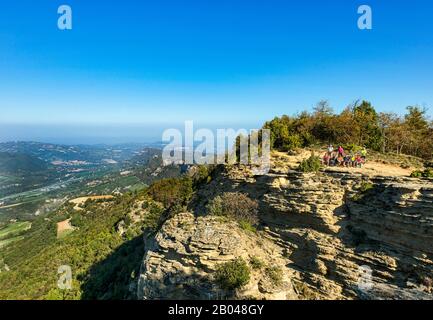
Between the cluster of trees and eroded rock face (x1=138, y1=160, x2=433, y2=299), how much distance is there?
23.5 ft

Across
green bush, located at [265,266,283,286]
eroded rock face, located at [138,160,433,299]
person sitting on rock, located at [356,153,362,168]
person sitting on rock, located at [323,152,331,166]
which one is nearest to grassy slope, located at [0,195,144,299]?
eroded rock face, located at [138,160,433,299]

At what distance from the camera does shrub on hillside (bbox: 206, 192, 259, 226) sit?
62.8ft

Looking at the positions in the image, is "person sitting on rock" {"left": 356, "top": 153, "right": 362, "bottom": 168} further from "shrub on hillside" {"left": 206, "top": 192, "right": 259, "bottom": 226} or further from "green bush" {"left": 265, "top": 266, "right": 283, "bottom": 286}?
"green bush" {"left": 265, "top": 266, "right": 283, "bottom": 286}

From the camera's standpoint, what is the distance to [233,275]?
48.0 feet

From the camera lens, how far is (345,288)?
14508mm

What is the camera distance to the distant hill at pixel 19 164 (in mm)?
161250

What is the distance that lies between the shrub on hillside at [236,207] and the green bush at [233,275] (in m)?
4.21

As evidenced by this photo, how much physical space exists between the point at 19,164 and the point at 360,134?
190926mm

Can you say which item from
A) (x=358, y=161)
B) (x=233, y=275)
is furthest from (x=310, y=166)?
(x=233, y=275)

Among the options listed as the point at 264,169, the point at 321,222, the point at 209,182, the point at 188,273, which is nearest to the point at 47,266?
the point at 209,182

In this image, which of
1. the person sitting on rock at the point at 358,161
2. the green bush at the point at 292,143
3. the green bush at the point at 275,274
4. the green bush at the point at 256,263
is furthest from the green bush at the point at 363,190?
the green bush at the point at 292,143

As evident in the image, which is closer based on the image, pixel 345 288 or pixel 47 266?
pixel 345 288

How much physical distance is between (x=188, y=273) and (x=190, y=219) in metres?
4.32

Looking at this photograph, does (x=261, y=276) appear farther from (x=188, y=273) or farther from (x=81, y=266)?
(x=81, y=266)
